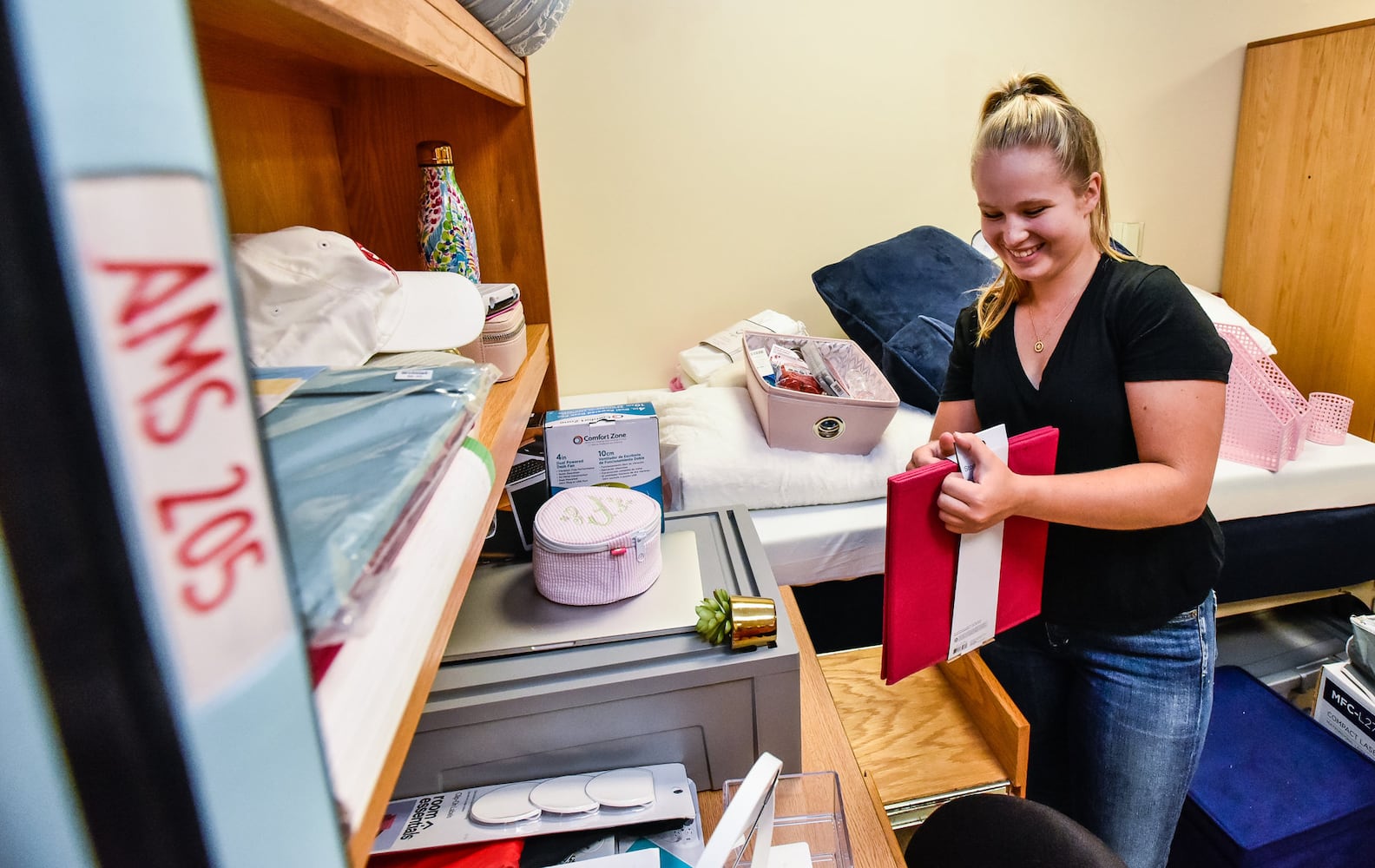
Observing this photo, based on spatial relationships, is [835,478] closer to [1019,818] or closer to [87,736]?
[1019,818]

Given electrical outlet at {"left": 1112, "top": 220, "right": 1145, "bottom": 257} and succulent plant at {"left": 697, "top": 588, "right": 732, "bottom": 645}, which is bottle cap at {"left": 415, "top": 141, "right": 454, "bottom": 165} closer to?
succulent plant at {"left": 697, "top": 588, "right": 732, "bottom": 645}

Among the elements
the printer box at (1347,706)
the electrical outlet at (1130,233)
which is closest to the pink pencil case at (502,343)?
the printer box at (1347,706)

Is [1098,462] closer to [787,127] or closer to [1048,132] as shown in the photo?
[1048,132]

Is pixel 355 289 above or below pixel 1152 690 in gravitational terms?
above

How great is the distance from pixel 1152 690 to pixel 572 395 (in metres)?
1.79

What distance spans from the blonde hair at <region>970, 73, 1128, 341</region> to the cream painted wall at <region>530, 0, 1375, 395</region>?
136 cm

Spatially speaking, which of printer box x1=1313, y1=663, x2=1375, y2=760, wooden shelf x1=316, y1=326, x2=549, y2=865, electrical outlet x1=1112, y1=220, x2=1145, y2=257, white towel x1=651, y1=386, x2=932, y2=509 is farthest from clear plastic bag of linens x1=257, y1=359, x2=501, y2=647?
electrical outlet x1=1112, y1=220, x2=1145, y2=257

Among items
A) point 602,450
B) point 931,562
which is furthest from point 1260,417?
point 602,450

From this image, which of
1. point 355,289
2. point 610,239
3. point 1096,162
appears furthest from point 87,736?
point 610,239

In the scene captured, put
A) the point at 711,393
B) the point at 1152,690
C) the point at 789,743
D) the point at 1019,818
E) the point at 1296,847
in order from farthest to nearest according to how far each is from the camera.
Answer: the point at 711,393, the point at 1296,847, the point at 1152,690, the point at 789,743, the point at 1019,818

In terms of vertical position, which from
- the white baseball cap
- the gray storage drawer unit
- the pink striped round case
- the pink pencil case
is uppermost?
the white baseball cap

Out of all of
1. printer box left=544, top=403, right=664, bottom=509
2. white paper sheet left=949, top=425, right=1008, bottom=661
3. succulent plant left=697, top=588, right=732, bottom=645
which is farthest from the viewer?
printer box left=544, top=403, right=664, bottom=509

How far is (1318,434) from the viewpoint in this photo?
2010 millimetres

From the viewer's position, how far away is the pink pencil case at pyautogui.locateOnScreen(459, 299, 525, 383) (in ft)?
2.92
